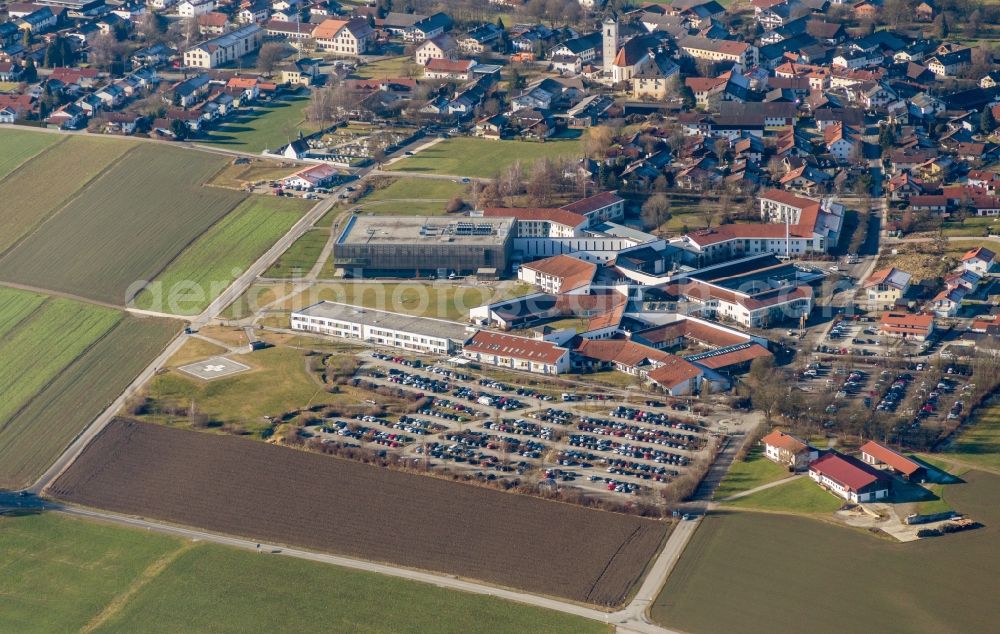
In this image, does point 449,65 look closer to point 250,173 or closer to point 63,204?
point 250,173

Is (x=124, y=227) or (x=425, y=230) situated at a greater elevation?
(x=425, y=230)

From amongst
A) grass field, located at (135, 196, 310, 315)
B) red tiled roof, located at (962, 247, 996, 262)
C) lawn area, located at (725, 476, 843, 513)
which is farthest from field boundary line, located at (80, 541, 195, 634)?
red tiled roof, located at (962, 247, 996, 262)

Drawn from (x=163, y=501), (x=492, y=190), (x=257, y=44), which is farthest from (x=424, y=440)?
(x=257, y=44)

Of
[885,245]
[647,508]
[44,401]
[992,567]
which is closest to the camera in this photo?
[992,567]

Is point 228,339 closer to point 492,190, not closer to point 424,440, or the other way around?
point 424,440

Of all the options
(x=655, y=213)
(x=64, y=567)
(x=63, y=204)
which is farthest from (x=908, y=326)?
(x=63, y=204)

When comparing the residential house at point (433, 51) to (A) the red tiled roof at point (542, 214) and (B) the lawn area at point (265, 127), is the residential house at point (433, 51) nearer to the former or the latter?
(B) the lawn area at point (265, 127)

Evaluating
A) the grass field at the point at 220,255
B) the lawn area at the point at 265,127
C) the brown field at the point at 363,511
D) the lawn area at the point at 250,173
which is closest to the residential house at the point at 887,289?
the brown field at the point at 363,511
